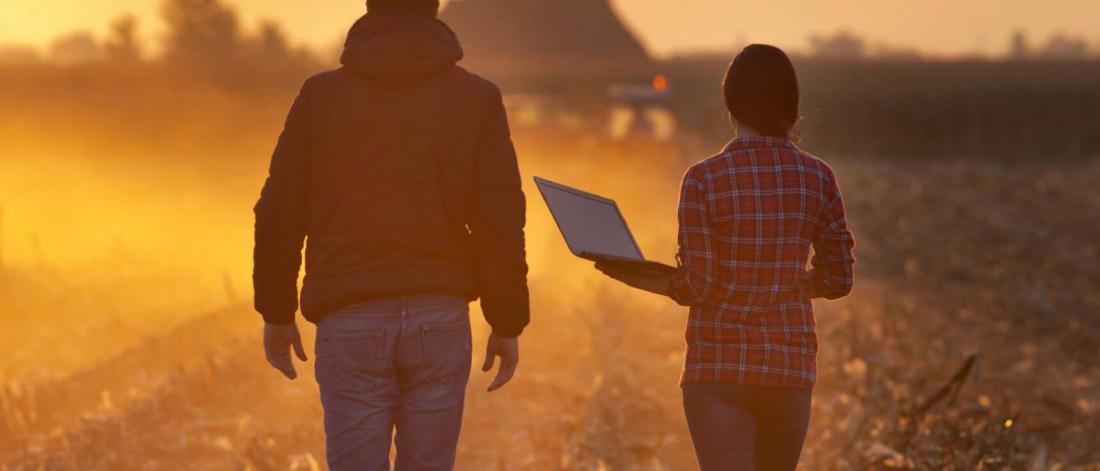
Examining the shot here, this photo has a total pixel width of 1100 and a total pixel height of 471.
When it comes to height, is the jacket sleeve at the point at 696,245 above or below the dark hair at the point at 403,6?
below

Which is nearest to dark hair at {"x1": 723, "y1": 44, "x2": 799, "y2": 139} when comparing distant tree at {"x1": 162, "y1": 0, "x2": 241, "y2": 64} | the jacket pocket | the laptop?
the laptop

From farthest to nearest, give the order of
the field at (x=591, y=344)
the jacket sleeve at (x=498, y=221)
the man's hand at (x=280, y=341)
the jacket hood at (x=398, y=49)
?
1. the field at (x=591, y=344)
2. the man's hand at (x=280, y=341)
3. the jacket sleeve at (x=498, y=221)
4. the jacket hood at (x=398, y=49)

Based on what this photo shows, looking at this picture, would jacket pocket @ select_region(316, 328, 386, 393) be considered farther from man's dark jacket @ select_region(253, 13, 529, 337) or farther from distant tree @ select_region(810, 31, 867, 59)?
distant tree @ select_region(810, 31, 867, 59)

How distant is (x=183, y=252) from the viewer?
15.3 metres

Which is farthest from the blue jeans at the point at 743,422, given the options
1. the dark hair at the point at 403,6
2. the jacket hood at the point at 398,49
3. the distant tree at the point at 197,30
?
the distant tree at the point at 197,30

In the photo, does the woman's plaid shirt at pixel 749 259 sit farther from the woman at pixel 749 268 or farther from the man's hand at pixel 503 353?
the man's hand at pixel 503 353

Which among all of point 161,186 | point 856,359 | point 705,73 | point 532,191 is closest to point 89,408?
point 856,359

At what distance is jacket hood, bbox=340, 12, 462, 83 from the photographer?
10.4ft

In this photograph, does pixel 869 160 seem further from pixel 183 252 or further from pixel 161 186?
pixel 183 252

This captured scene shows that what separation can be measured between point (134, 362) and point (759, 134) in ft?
21.6

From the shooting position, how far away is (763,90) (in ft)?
10.5

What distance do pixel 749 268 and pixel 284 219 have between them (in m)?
1.20

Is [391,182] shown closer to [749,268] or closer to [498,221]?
[498,221]

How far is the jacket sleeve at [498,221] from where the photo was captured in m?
3.29
